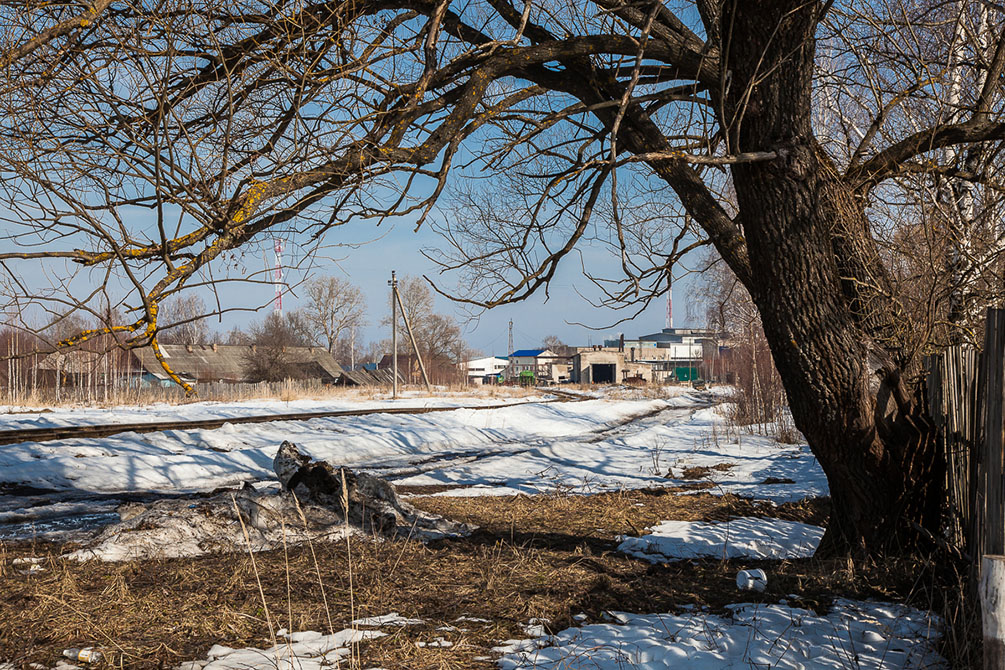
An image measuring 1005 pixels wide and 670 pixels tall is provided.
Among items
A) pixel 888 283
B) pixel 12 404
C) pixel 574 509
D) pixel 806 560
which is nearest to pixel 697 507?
pixel 574 509

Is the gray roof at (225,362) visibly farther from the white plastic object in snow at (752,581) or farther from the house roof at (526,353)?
the house roof at (526,353)

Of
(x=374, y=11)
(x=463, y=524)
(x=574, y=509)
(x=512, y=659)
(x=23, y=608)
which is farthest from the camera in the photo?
(x=574, y=509)

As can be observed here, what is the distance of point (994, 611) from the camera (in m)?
2.67

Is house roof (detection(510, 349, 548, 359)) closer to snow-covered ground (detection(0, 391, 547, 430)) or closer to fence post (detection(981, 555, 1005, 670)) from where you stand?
snow-covered ground (detection(0, 391, 547, 430))

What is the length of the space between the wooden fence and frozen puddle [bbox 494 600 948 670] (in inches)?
20.8

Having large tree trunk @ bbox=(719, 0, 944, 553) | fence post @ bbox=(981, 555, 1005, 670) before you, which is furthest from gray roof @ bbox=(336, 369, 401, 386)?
fence post @ bbox=(981, 555, 1005, 670)

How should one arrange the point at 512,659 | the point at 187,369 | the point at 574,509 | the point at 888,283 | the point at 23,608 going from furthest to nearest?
the point at 187,369 < the point at 574,509 < the point at 888,283 < the point at 23,608 < the point at 512,659

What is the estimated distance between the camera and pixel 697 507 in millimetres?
7949

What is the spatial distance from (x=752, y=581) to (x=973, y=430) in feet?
5.05

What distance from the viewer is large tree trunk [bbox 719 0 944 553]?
182 inches

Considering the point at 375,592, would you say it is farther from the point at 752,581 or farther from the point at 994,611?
the point at 994,611

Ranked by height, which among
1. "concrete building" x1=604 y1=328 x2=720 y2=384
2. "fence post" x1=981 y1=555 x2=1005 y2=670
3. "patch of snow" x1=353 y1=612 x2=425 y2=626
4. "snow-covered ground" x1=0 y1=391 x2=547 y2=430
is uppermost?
"concrete building" x1=604 y1=328 x2=720 y2=384

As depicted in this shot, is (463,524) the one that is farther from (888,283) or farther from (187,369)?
(187,369)

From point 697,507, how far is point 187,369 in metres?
44.1
